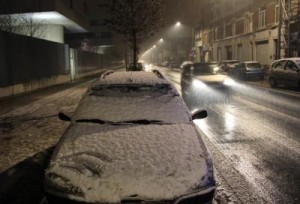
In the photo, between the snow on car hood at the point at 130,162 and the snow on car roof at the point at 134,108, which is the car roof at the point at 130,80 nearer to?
the snow on car roof at the point at 134,108

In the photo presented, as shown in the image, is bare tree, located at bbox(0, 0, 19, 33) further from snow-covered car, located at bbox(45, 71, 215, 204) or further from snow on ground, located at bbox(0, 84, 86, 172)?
snow-covered car, located at bbox(45, 71, 215, 204)

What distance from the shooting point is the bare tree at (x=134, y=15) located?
27.9 metres

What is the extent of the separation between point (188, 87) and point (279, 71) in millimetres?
7015

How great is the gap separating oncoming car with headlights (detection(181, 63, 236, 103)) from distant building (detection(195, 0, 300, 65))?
1322 centimetres

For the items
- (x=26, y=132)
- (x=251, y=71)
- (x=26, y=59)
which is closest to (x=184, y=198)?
(x=26, y=132)

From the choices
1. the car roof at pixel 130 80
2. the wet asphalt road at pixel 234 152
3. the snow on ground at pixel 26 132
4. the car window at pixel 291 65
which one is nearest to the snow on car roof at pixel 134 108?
the car roof at pixel 130 80

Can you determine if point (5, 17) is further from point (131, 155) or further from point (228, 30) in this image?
point (131, 155)

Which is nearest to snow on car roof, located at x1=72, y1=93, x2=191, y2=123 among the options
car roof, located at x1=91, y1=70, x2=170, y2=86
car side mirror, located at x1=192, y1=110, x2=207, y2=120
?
car side mirror, located at x1=192, y1=110, x2=207, y2=120

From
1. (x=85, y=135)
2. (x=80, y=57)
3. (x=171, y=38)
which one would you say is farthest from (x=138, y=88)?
(x=171, y=38)

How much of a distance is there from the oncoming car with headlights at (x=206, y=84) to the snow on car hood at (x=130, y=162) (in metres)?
14.5

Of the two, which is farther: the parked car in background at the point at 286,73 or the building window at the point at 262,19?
the building window at the point at 262,19

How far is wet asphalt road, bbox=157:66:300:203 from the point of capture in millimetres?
6125

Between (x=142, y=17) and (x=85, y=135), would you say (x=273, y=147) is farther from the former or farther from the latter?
(x=142, y=17)

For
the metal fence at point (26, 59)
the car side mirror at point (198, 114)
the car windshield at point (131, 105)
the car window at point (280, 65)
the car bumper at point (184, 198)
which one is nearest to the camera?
the car bumper at point (184, 198)
